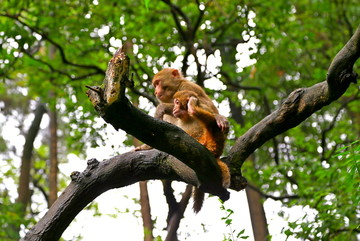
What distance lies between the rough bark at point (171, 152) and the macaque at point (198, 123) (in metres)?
0.27

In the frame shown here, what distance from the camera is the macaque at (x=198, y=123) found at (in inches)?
183

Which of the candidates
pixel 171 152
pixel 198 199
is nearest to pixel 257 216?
pixel 198 199

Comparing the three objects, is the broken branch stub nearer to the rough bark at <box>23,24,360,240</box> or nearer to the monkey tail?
→ the rough bark at <box>23,24,360,240</box>

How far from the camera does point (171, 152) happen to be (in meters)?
3.74

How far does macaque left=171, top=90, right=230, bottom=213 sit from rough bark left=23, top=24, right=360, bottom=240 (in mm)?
268

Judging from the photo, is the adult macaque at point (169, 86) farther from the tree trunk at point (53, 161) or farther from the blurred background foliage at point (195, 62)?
the tree trunk at point (53, 161)

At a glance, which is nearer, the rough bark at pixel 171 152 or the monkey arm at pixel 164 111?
the rough bark at pixel 171 152

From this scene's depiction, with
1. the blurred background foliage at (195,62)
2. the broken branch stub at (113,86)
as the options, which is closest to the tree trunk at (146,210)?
the blurred background foliage at (195,62)

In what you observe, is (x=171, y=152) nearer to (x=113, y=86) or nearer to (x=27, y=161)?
(x=113, y=86)

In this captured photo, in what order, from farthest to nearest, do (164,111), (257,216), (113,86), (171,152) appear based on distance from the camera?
(257,216) < (164,111) < (171,152) < (113,86)

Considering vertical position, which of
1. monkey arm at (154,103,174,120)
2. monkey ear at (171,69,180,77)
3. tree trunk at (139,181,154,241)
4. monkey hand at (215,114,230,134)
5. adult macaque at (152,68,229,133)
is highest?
monkey ear at (171,69,180,77)

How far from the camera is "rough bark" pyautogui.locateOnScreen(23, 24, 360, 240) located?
353cm

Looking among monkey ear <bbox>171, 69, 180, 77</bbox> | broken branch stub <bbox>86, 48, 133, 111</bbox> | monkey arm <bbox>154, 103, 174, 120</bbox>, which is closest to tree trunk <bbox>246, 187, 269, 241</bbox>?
monkey ear <bbox>171, 69, 180, 77</bbox>

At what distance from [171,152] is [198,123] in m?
1.30
